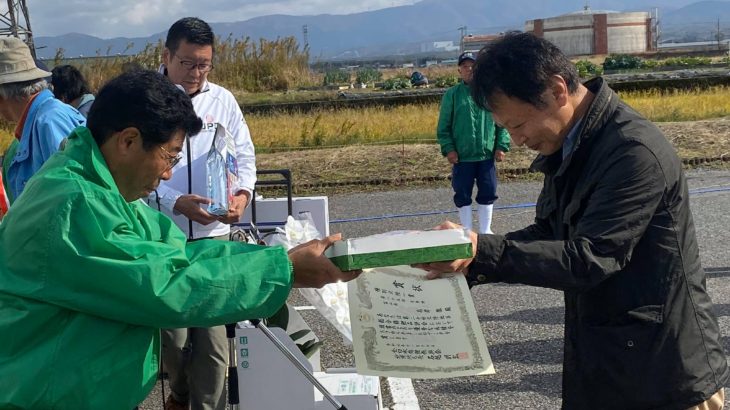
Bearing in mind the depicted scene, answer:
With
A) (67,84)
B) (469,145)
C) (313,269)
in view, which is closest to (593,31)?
(469,145)

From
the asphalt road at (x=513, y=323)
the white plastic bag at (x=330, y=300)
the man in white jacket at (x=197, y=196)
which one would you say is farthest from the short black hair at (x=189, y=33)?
the asphalt road at (x=513, y=323)

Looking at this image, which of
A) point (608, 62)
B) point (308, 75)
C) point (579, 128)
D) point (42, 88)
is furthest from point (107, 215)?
point (608, 62)

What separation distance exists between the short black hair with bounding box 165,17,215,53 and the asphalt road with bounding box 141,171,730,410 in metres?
2.30

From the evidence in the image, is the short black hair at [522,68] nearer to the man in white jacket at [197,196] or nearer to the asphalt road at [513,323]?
the man in white jacket at [197,196]

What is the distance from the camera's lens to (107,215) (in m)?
2.04

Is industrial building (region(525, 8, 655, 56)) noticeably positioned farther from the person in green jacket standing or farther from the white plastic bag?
the white plastic bag

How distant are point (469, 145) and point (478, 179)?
0.45 meters

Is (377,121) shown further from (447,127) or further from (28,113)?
(28,113)

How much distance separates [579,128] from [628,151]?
18 centimetres

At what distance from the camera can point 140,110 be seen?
2.28 metres

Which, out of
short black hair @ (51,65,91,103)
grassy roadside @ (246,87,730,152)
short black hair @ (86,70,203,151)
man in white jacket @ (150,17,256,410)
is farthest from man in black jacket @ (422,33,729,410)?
grassy roadside @ (246,87,730,152)

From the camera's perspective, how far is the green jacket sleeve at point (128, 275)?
1980 mm

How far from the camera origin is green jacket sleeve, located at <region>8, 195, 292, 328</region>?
1.98 metres

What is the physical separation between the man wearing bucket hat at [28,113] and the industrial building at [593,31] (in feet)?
289
